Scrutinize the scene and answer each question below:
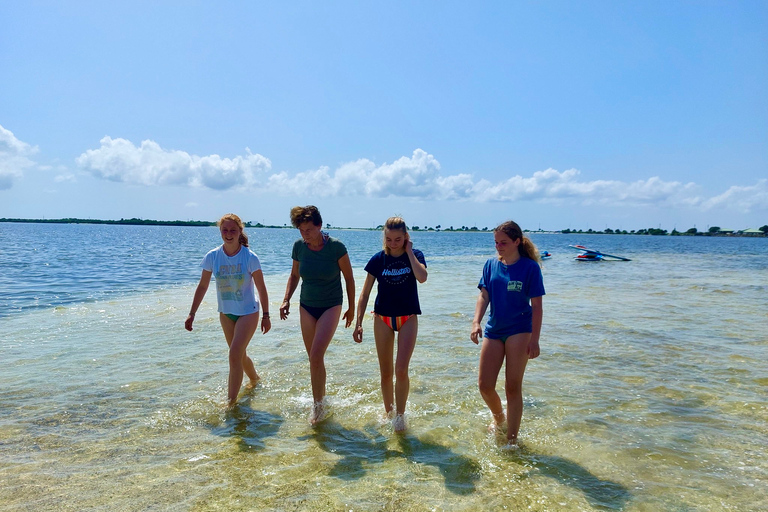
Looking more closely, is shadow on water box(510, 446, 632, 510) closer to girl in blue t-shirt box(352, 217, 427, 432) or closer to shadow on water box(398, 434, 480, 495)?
shadow on water box(398, 434, 480, 495)

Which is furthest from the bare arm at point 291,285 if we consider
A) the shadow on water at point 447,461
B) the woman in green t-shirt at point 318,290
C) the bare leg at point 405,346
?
the shadow on water at point 447,461

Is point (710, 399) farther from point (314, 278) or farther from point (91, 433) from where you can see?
point (91, 433)

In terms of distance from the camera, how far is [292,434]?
5.17 m

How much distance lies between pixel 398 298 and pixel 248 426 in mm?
2195

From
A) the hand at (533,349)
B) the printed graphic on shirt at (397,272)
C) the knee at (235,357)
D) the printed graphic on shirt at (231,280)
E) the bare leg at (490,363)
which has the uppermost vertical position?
the printed graphic on shirt at (397,272)

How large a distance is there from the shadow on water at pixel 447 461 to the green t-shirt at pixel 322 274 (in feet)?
5.72

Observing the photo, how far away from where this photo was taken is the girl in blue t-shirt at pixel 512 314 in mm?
4512

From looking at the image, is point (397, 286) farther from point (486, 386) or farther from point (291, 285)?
point (291, 285)

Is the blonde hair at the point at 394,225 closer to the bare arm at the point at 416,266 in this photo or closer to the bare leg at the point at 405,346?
the bare arm at the point at 416,266

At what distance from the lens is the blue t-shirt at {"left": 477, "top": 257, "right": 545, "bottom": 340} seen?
4.50 meters

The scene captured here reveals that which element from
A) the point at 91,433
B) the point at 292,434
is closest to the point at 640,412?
the point at 292,434

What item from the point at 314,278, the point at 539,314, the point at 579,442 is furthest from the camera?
the point at 314,278

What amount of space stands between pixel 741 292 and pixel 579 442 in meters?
18.0

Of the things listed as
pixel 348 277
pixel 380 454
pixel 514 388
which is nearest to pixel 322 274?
pixel 348 277
